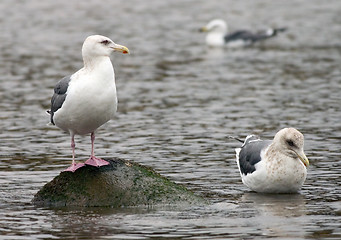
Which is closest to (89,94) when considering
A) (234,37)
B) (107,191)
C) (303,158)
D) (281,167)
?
(107,191)

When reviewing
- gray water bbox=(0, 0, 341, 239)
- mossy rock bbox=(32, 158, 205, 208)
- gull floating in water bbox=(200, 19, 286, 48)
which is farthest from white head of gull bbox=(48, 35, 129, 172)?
gull floating in water bbox=(200, 19, 286, 48)

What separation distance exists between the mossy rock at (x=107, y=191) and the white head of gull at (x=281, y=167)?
3.44 feet

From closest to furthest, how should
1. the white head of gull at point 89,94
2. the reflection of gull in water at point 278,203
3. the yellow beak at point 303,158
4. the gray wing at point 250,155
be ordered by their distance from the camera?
1. the white head of gull at point 89,94
2. the reflection of gull in water at point 278,203
3. the yellow beak at point 303,158
4. the gray wing at point 250,155

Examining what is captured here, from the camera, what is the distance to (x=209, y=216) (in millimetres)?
10594

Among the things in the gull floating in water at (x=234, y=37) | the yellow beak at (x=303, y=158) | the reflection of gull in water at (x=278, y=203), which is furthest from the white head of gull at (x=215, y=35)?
the yellow beak at (x=303, y=158)

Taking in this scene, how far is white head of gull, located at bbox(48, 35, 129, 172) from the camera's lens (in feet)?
35.0

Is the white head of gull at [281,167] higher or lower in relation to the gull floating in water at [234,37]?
lower

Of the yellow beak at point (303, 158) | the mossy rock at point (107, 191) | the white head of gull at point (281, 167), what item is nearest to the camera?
the mossy rock at point (107, 191)

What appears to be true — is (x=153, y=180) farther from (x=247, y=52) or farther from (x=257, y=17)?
(x=257, y=17)

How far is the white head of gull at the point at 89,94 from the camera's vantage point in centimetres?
1066

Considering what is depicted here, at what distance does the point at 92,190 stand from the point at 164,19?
2569cm

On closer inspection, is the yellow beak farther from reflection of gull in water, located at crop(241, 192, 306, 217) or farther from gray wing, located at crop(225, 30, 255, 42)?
gray wing, located at crop(225, 30, 255, 42)

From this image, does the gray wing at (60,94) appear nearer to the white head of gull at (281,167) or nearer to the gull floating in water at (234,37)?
the white head of gull at (281,167)

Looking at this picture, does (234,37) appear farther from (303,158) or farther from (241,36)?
(303,158)
